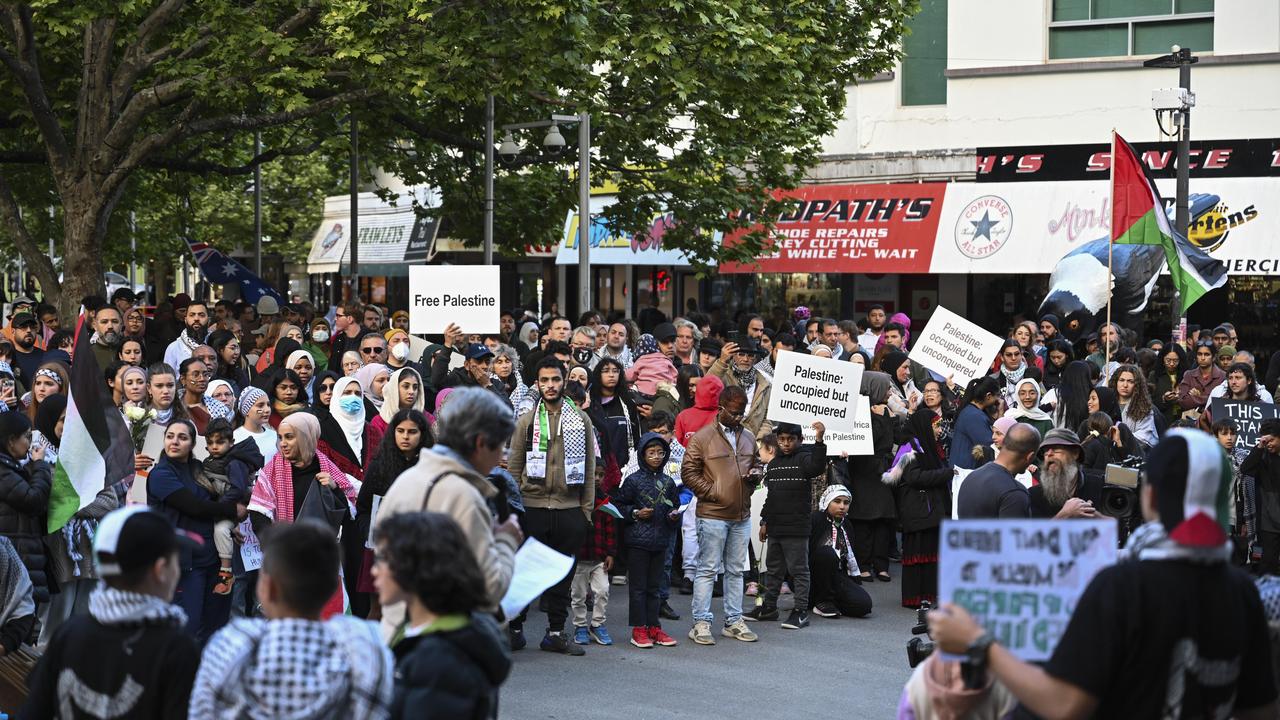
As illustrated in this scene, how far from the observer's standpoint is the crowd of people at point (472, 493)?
4.11 metres

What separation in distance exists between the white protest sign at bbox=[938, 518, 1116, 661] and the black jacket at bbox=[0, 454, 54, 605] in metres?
5.84

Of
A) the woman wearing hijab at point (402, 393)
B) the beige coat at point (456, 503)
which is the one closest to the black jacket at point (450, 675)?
the beige coat at point (456, 503)

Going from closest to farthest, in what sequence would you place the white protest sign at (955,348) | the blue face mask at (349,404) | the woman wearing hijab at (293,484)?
the woman wearing hijab at (293,484) < the blue face mask at (349,404) < the white protest sign at (955,348)

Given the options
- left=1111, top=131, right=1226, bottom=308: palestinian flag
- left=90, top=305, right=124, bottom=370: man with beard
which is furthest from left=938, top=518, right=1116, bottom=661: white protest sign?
left=1111, top=131, right=1226, bottom=308: palestinian flag

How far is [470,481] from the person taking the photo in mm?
5023

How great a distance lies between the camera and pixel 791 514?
1096 centimetres

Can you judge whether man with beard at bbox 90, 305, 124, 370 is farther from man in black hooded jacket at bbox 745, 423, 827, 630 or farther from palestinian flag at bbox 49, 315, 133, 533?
man in black hooded jacket at bbox 745, 423, 827, 630

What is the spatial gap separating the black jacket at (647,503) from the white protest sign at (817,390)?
1.45 meters

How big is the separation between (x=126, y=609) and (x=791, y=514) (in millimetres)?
7266

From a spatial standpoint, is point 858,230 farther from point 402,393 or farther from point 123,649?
point 123,649

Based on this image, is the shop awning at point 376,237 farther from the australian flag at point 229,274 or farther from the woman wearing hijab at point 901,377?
the woman wearing hijab at point 901,377

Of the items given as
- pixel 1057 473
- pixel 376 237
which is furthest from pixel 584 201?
pixel 376 237

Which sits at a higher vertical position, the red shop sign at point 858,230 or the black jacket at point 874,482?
the red shop sign at point 858,230

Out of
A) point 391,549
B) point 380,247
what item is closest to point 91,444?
point 391,549
